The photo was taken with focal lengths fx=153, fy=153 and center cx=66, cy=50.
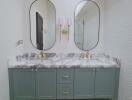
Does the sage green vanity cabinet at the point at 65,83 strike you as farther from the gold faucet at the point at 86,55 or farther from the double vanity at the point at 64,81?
the gold faucet at the point at 86,55

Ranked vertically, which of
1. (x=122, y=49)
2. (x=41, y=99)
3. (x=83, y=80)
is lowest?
(x=41, y=99)

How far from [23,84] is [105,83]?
4.80 ft

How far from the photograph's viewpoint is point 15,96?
8.81ft

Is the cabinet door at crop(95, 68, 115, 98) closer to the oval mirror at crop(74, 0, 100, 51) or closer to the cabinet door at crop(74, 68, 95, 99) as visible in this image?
the cabinet door at crop(74, 68, 95, 99)

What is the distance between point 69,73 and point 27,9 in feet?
5.24

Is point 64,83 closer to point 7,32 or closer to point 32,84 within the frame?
point 32,84

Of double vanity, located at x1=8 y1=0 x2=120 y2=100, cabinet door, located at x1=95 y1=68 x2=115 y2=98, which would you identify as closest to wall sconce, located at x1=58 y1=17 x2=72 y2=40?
double vanity, located at x1=8 y1=0 x2=120 y2=100

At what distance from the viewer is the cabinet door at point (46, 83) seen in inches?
106

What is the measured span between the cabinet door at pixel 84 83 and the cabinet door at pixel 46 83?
41cm

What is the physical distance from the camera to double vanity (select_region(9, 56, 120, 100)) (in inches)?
105

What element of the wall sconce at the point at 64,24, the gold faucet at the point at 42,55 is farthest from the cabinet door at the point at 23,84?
the wall sconce at the point at 64,24

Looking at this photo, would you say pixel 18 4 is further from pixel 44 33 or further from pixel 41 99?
pixel 41 99

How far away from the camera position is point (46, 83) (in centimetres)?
271

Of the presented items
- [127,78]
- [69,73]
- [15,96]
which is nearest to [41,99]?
[15,96]
